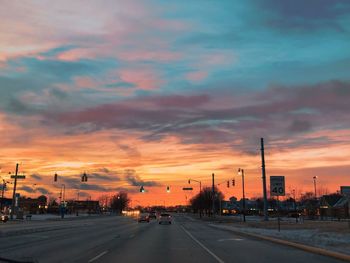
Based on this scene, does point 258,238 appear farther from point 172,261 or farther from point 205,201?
point 205,201

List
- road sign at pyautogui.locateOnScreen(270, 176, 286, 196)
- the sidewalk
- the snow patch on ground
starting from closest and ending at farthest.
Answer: the snow patch on ground
the sidewalk
road sign at pyautogui.locateOnScreen(270, 176, 286, 196)

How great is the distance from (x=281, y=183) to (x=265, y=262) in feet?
52.8

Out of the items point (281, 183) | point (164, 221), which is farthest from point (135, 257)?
point (164, 221)

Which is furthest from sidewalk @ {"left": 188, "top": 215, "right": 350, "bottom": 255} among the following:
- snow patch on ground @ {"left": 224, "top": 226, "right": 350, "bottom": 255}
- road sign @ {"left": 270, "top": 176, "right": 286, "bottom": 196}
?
road sign @ {"left": 270, "top": 176, "right": 286, "bottom": 196}

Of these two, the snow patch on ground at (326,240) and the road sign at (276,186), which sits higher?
the road sign at (276,186)

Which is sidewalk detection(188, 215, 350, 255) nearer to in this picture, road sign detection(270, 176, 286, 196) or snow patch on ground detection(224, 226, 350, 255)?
snow patch on ground detection(224, 226, 350, 255)

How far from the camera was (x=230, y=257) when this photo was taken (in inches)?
651

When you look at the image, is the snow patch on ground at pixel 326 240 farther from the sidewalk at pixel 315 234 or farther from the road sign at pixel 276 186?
the road sign at pixel 276 186

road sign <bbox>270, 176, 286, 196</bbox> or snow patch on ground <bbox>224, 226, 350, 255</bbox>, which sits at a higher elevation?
road sign <bbox>270, 176, 286, 196</bbox>

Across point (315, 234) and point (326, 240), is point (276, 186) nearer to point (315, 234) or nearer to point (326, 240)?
point (315, 234)

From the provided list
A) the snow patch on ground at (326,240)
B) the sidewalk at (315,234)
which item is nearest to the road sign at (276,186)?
the sidewalk at (315,234)

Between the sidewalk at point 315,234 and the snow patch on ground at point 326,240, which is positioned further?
the sidewalk at point 315,234

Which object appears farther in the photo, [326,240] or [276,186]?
[276,186]

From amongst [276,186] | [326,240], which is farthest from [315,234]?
[326,240]
